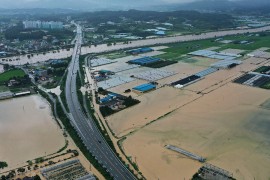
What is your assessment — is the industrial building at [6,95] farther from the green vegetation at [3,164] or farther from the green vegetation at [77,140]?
the green vegetation at [3,164]

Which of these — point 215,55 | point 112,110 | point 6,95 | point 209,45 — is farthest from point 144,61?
point 6,95

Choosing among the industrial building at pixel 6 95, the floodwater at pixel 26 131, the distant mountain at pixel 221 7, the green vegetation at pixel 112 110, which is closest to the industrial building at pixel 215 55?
the green vegetation at pixel 112 110

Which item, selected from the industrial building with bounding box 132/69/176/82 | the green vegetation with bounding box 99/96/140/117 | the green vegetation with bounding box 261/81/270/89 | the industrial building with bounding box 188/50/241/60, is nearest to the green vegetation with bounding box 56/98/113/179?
the green vegetation with bounding box 99/96/140/117

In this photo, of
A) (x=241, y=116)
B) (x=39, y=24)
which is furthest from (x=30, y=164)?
(x=39, y=24)

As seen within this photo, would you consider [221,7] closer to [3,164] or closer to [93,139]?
[93,139]

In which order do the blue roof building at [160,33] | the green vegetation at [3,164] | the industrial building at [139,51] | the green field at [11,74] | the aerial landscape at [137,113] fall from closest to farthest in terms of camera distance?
1. the aerial landscape at [137,113]
2. the green vegetation at [3,164]
3. the green field at [11,74]
4. the industrial building at [139,51]
5. the blue roof building at [160,33]

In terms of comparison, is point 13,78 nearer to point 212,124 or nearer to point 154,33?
point 212,124

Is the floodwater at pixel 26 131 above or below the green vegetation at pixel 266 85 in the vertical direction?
below
